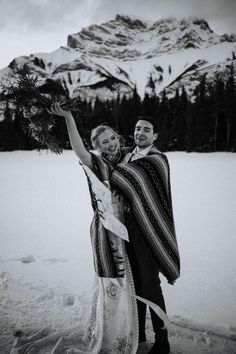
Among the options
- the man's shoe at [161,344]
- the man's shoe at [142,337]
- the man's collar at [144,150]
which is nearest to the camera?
the man's collar at [144,150]

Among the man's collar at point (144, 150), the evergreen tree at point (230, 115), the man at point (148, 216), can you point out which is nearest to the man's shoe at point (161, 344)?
the man at point (148, 216)

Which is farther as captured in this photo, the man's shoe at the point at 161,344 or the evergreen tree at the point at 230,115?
the evergreen tree at the point at 230,115

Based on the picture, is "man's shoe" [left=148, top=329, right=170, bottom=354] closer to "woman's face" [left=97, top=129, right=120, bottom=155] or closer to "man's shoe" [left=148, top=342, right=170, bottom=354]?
"man's shoe" [left=148, top=342, right=170, bottom=354]

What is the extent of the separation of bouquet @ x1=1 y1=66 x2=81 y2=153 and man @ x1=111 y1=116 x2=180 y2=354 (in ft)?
1.82

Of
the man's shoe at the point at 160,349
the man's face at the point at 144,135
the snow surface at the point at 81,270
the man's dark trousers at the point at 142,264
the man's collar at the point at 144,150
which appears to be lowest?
the snow surface at the point at 81,270

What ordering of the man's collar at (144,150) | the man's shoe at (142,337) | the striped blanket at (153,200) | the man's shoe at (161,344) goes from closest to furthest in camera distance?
the striped blanket at (153,200)
the man's collar at (144,150)
the man's shoe at (161,344)
the man's shoe at (142,337)

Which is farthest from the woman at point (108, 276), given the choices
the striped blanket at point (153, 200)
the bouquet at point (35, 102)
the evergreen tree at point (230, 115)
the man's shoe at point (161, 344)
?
the evergreen tree at point (230, 115)

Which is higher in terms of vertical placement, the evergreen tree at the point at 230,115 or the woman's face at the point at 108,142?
the evergreen tree at the point at 230,115

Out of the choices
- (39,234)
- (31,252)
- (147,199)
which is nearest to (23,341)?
(147,199)

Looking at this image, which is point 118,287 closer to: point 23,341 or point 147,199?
point 147,199

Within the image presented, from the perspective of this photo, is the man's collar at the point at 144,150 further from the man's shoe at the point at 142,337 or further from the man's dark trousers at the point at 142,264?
the man's shoe at the point at 142,337

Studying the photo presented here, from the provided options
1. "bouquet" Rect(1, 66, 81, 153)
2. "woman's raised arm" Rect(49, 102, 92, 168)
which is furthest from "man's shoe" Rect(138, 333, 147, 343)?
"bouquet" Rect(1, 66, 81, 153)

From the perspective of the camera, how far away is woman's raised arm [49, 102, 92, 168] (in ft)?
5.85

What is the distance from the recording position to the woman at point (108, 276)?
2.00 meters
